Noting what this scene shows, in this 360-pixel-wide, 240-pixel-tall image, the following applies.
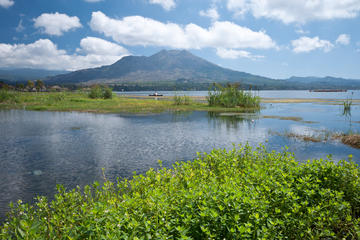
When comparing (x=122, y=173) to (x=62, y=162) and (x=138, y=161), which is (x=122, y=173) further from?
(x=62, y=162)

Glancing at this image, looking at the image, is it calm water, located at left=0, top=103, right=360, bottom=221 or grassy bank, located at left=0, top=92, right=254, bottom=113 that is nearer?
calm water, located at left=0, top=103, right=360, bottom=221

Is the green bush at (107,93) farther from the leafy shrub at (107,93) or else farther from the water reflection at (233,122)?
the water reflection at (233,122)

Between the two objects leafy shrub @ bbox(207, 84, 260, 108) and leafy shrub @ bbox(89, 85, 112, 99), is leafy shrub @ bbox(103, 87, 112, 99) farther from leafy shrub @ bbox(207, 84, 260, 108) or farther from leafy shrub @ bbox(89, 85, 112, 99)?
leafy shrub @ bbox(207, 84, 260, 108)

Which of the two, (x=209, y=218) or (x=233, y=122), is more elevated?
(x=209, y=218)

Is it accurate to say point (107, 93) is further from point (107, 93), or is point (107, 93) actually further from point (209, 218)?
point (209, 218)

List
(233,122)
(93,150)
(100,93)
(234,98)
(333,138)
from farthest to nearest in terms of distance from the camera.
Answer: (100,93) → (234,98) → (233,122) → (333,138) → (93,150)

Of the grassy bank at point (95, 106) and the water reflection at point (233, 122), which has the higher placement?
the grassy bank at point (95, 106)

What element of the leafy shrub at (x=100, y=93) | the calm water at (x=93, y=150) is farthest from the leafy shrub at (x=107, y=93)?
the calm water at (x=93, y=150)

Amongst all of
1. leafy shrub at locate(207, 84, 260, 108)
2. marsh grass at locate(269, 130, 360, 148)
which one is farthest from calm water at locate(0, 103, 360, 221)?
leafy shrub at locate(207, 84, 260, 108)

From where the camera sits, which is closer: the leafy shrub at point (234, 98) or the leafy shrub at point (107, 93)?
the leafy shrub at point (234, 98)

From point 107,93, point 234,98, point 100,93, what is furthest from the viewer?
point 100,93

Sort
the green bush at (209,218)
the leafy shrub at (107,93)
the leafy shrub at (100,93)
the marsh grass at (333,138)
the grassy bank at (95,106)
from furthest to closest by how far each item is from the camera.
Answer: the leafy shrub at (107,93)
the leafy shrub at (100,93)
the grassy bank at (95,106)
the marsh grass at (333,138)
the green bush at (209,218)

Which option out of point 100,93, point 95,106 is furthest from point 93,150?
point 100,93

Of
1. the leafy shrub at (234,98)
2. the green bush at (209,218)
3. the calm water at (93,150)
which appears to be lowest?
the calm water at (93,150)
